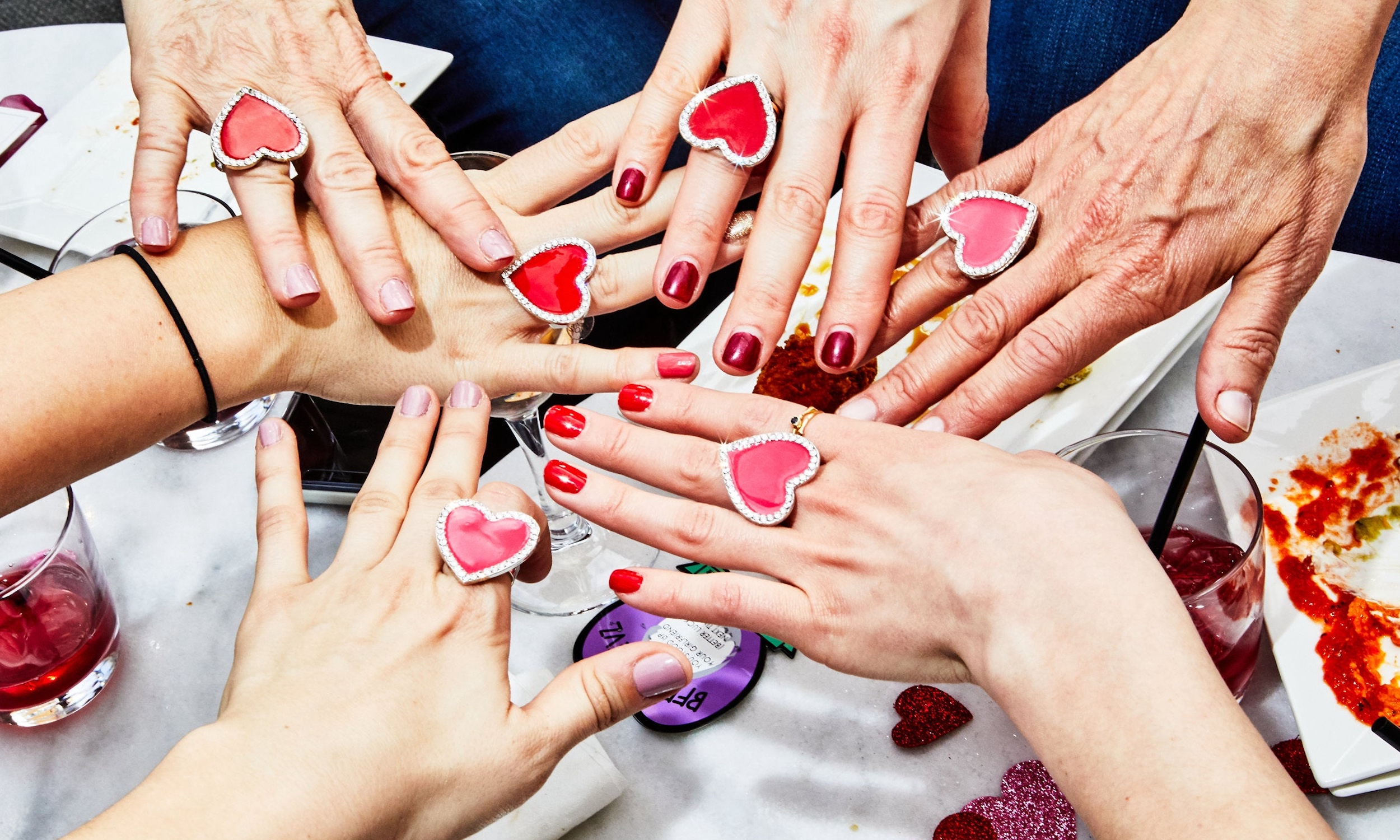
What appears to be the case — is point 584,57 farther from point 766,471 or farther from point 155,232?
point 766,471

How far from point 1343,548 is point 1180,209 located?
1.38ft

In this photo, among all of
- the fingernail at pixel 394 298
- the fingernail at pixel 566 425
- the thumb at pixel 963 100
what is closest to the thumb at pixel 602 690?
the fingernail at pixel 566 425

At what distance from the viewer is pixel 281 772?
0.75 metres

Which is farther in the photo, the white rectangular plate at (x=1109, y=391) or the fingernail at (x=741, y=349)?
the white rectangular plate at (x=1109, y=391)

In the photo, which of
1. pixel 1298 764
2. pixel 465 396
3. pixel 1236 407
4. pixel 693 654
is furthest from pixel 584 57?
pixel 1298 764

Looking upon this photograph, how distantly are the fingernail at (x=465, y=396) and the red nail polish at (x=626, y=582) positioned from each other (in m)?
0.28

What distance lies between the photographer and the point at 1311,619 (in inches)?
39.0

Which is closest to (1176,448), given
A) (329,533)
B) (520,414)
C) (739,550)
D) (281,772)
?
(739,550)

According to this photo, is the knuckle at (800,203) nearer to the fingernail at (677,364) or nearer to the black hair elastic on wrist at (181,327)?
the fingernail at (677,364)

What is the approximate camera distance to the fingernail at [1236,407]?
37.8 inches

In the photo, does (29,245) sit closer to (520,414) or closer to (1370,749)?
(520,414)

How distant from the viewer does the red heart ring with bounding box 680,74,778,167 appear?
4.03 ft

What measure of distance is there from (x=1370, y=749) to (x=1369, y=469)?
1.17ft

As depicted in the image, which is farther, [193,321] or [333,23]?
[333,23]
